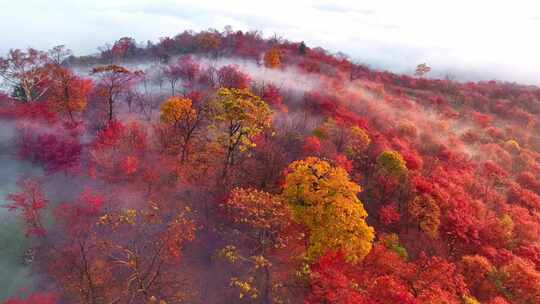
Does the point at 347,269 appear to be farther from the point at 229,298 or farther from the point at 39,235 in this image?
the point at 39,235

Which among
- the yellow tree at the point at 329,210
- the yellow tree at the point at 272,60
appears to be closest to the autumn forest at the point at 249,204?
the yellow tree at the point at 329,210

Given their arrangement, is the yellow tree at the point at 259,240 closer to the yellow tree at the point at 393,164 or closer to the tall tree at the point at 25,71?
the yellow tree at the point at 393,164

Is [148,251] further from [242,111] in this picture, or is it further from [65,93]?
[65,93]

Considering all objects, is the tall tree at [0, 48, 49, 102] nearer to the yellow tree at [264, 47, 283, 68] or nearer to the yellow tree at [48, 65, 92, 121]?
the yellow tree at [48, 65, 92, 121]

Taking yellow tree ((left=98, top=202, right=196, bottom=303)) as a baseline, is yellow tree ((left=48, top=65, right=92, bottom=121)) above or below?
above

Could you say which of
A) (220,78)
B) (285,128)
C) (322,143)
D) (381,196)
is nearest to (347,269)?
(381,196)

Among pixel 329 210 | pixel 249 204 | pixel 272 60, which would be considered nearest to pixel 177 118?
pixel 249 204

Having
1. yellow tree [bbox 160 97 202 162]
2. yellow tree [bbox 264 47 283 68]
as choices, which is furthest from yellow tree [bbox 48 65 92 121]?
yellow tree [bbox 264 47 283 68]
